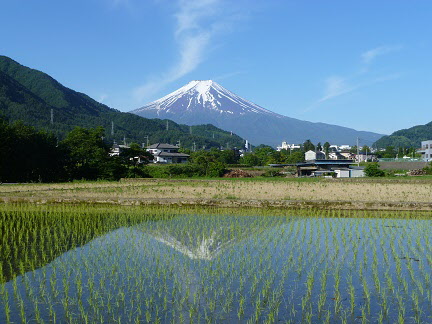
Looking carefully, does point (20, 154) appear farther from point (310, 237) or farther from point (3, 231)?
point (310, 237)

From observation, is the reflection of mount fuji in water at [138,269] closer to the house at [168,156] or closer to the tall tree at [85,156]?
the tall tree at [85,156]

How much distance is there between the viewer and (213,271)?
5.89 meters

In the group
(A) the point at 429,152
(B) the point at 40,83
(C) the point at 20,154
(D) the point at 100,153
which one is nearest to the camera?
(C) the point at 20,154

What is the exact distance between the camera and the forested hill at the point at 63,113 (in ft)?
312

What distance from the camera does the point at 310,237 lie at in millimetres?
8492

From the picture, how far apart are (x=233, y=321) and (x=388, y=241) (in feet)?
16.3

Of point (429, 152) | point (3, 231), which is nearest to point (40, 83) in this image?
point (429, 152)

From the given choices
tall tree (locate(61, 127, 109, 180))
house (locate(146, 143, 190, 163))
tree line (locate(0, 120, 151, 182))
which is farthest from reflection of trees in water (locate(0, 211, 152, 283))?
house (locate(146, 143, 190, 163))

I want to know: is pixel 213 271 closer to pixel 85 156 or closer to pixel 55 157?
pixel 55 157

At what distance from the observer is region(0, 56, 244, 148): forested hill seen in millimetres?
95125

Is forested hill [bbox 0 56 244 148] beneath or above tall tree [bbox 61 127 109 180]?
above

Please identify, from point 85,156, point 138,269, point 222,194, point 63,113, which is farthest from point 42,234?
point 63,113

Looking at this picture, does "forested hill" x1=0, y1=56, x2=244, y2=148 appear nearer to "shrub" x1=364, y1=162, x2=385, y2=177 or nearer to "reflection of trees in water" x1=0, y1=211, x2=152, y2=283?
"shrub" x1=364, y1=162, x2=385, y2=177

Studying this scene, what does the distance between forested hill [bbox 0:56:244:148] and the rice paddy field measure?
73.8 m
